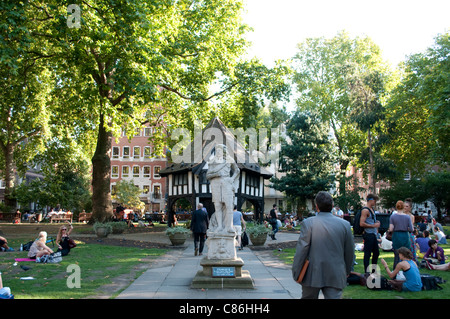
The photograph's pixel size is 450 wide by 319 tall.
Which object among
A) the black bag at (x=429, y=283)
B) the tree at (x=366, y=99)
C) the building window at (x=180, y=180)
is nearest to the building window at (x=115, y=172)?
the building window at (x=180, y=180)

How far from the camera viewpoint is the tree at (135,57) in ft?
55.0

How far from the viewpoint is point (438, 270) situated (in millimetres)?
10727

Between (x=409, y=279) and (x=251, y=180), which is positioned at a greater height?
(x=251, y=180)

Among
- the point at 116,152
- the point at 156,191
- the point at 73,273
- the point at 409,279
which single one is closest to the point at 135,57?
the point at 73,273

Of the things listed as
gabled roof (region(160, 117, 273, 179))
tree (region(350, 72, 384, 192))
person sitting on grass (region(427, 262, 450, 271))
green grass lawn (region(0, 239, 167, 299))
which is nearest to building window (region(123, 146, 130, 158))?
gabled roof (region(160, 117, 273, 179))

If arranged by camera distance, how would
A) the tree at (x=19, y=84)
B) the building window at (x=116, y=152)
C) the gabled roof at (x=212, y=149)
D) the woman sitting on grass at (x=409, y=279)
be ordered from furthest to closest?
the building window at (x=116, y=152) < the gabled roof at (x=212, y=149) < the tree at (x=19, y=84) < the woman sitting on grass at (x=409, y=279)

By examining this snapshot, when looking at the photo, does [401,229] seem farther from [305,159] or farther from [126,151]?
[126,151]

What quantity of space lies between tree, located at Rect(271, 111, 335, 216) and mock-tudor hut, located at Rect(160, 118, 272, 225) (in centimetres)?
524

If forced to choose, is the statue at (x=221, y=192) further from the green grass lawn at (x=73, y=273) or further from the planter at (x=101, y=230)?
the planter at (x=101, y=230)

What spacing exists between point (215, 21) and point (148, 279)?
1822cm

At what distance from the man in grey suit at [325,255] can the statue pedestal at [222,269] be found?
396 centimetres

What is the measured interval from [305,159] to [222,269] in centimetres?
2669

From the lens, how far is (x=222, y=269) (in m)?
8.55

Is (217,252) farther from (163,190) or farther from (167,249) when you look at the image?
(163,190)
